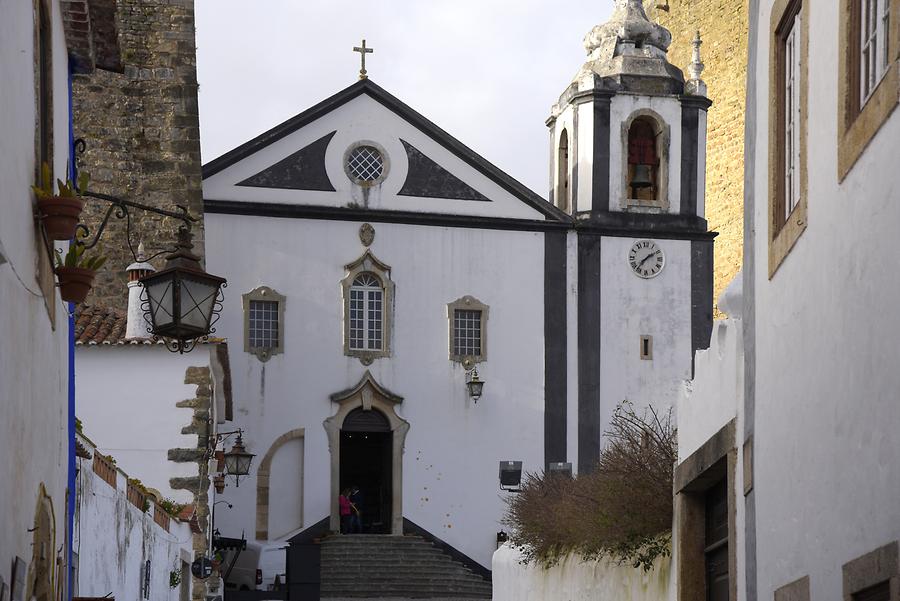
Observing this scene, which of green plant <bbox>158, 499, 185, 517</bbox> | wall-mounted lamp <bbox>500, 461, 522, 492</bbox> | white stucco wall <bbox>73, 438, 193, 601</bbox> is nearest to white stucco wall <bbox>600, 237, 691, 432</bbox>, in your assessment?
wall-mounted lamp <bbox>500, 461, 522, 492</bbox>

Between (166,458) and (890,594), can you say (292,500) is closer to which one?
(166,458)

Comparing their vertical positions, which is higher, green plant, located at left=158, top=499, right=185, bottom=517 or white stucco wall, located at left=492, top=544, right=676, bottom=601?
green plant, located at left=158, top=499, right=185, bottom=517

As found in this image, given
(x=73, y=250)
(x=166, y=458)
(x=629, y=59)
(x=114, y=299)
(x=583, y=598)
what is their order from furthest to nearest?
(x=629, y=59), (x=114, y=299), (x=166, y=458), (x=583, y=598), (x=73, y=250)

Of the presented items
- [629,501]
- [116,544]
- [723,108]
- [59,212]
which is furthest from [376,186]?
[59,212]

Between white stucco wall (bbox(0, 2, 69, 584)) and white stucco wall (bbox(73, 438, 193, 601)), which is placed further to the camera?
white stucco wall (bbox(73, 438, 193, 601))

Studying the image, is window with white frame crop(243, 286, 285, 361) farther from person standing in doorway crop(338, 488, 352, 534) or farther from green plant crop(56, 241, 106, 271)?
green plant crop(56, 241, 106, 271)

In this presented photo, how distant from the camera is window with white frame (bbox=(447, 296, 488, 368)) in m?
29.7

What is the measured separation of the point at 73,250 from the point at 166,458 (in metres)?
11.7

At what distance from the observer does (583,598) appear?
14406mm

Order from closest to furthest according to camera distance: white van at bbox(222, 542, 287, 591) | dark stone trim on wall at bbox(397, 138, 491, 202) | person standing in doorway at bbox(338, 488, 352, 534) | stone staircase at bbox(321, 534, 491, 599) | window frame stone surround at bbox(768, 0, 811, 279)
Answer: window frame stone surround at bbox(768, 0, 811, 279), white van at bbox(222, 542, 287, 591), stone staircase at bbox(321, 534, 491, 599), person standing in doorway at bbox(338, 488, 352, 534), dark stone trim on wall at bbox(397, 138, 491, 202)

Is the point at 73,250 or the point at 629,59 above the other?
the point at 629,59

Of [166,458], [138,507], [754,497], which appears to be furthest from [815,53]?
[166,458]

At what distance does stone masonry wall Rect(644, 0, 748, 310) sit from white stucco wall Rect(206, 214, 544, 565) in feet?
32.8

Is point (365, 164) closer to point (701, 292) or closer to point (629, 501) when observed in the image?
point (701, 292)
